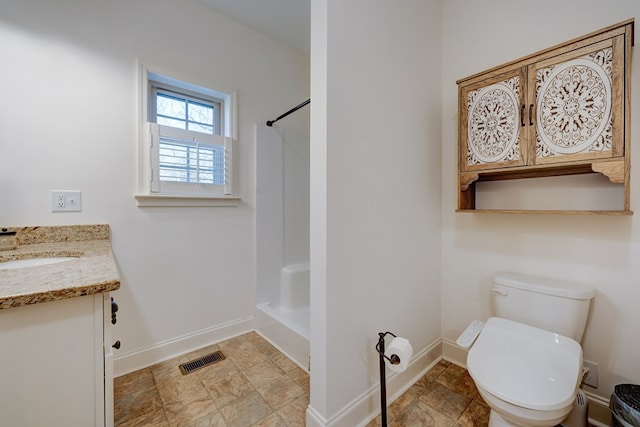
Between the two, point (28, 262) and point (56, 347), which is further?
point (28, 262)

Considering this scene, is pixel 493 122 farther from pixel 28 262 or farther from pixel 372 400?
pixel 28 262

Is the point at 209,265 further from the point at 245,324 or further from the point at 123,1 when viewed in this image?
the point at 123,1

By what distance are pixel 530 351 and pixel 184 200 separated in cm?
225

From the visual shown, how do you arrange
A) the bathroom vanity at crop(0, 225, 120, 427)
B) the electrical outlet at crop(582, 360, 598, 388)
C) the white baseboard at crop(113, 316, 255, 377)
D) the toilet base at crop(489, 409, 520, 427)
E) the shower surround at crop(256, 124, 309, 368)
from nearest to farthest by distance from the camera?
1. the bathroom vanity at crop(0, 225, 120, 427)
2. the toilet base at crop(489, 409, 520, 427)
3. the electrical outlet at crop(582, 360, 598, 388)
4. the white baseboard at crop(113, 316, 255, 377)
5. the shower surround at crop(256, 124, 309, 368)

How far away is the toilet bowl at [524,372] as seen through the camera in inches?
36.8

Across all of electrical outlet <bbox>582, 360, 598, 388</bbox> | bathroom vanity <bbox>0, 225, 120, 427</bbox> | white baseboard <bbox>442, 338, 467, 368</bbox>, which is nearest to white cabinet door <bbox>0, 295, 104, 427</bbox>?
bathroom vanity <bbox>0, 225, 120, 427</bbox>

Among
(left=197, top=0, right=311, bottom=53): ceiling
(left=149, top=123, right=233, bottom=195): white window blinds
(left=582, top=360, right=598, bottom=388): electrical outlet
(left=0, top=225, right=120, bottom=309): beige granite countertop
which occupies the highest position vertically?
(left=197, top=0, right=311, bottom=53): ceiling

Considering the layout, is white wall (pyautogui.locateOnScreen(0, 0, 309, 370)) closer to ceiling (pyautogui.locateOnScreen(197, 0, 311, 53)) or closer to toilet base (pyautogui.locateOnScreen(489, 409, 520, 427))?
ceiling (pyautogui.locateOnScreen(197, 0, 311, 53))

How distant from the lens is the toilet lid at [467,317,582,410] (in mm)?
959

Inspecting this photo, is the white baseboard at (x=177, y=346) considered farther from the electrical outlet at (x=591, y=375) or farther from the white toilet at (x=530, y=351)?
the electrical outlet at (x=591, y=375)

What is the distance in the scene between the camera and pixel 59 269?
915 millimetres

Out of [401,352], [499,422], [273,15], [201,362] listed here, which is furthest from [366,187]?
[273,15]

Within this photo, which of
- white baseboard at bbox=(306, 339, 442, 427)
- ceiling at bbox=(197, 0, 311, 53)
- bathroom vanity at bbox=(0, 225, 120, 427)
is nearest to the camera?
bathroom vanity at bbox=(0, 225, 120, 427)

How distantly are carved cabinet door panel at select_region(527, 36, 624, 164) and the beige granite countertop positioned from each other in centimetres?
194
